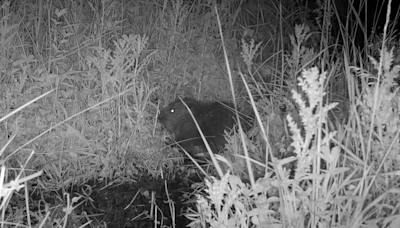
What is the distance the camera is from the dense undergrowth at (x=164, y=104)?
2.21 metres

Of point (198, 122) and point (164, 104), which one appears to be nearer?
point (198, 122)

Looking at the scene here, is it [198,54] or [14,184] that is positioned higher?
[14,184]

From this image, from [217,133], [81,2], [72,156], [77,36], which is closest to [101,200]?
[72,156]

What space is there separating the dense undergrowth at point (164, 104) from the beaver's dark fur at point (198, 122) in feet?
0.35

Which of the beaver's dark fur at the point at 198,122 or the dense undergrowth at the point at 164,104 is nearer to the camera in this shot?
the dense undergrowth at the point at 164,104

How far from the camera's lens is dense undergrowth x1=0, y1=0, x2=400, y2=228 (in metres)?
2.21

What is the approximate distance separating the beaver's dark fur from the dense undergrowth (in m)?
0.11

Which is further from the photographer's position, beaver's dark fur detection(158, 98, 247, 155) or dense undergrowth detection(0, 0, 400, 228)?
beaver's dark fur detection(158, 98, 247, 155)

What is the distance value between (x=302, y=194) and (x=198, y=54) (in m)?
2.57

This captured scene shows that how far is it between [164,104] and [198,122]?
49 cm

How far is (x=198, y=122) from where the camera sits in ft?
12.5

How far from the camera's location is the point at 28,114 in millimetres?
3791

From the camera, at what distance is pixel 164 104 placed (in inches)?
165

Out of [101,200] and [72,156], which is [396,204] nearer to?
[101,200]
